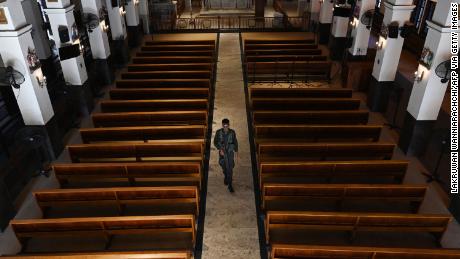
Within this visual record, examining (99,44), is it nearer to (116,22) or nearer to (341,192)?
(116,22)

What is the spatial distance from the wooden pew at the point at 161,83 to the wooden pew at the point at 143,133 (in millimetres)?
2901

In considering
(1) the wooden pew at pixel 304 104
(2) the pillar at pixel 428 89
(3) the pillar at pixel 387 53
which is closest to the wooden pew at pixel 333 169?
(2) the pillar at pixel 428 89

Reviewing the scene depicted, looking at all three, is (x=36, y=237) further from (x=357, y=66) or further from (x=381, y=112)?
(x=357, y=66)

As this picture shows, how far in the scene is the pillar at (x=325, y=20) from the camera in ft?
50.8

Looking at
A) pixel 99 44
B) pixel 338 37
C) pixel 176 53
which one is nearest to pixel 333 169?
pixel 99 44

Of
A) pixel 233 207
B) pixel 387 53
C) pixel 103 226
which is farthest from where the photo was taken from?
pixel 387 53

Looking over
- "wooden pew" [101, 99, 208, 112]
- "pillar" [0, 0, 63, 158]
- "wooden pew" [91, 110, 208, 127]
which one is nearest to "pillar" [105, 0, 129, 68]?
"wooden pew" [101, 99, 208, 112]

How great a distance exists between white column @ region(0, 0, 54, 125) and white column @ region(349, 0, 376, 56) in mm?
9532

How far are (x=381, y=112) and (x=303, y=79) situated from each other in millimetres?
3346

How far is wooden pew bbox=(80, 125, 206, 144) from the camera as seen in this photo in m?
7.78

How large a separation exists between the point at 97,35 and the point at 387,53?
896cm

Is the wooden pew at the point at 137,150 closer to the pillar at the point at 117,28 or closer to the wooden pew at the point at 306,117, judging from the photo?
the wooden pew at the point at 306,117

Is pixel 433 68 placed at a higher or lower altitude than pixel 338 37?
higher

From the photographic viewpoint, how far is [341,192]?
5.87 meters
